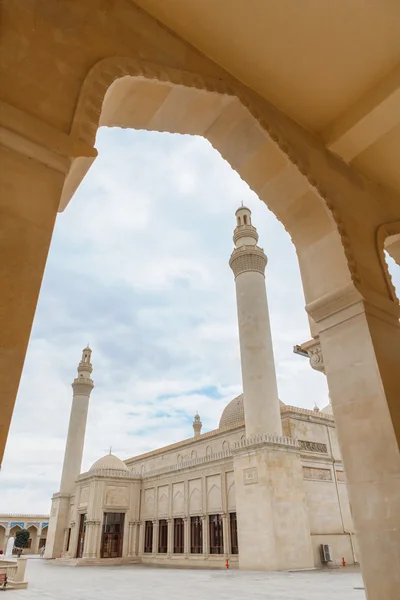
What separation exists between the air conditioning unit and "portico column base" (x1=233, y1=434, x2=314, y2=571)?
1.99ft

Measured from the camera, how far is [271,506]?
42.8 ft

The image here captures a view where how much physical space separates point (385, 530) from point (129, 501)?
68.4 ft

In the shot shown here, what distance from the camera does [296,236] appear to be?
346 cm

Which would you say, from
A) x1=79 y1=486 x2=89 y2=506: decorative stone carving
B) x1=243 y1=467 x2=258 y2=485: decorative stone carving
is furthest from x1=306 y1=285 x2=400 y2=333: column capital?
x1=79 y1=486 x2=89 y2=506: decorative stone carving

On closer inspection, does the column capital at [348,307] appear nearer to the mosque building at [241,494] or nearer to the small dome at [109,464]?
the mosque building at [241,494]

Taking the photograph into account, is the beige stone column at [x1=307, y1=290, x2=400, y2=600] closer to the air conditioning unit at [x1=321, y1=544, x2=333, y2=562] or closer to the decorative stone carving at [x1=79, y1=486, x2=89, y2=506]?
the air conditioning unit at [x1=321, y1=544, x2=333, y2=562]

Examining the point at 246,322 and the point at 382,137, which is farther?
the point at 246,322

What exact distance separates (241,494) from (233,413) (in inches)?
353

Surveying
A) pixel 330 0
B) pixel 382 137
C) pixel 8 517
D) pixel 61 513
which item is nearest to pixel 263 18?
pixel 330 0

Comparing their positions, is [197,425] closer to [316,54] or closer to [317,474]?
[317,474]

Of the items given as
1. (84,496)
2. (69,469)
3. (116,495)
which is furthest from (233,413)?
(69,469)

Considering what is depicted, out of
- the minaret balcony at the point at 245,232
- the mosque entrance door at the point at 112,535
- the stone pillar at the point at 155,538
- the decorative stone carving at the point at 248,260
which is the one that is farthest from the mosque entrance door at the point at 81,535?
the minaret balcony at the point at 245,232

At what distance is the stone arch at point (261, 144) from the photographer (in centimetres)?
278

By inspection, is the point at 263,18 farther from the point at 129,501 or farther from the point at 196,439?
the point at 196,439
